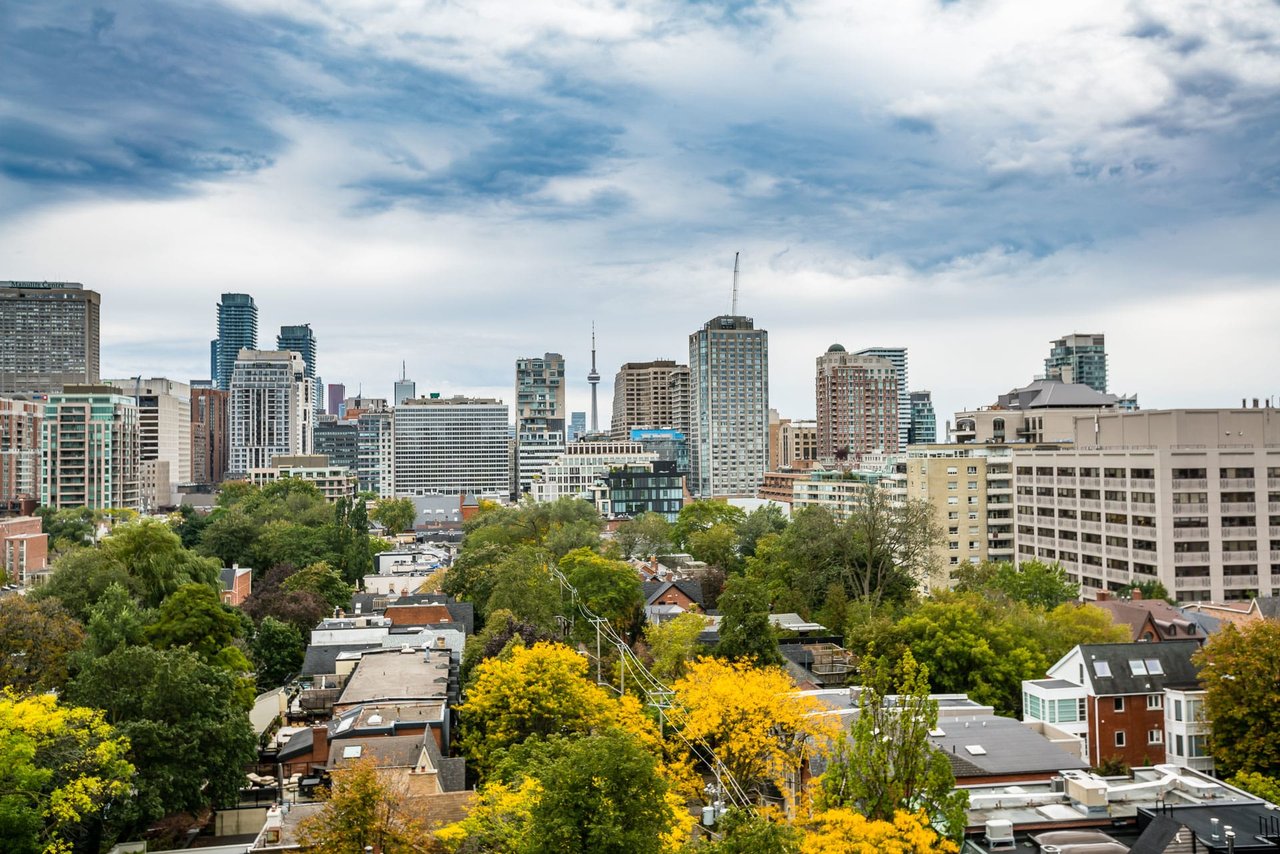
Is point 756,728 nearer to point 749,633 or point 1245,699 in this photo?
point 749,633

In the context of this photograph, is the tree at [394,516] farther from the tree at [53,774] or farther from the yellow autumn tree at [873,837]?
the yellow autumn tree at [873,837]

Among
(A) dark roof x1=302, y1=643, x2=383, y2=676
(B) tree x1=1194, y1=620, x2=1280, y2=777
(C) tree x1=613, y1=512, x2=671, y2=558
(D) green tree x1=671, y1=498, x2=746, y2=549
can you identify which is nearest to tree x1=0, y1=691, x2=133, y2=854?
(A) dark roof x1=302, y1=643, x2=383, y2=676

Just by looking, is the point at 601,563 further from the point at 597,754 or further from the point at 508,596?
the point at 597,754

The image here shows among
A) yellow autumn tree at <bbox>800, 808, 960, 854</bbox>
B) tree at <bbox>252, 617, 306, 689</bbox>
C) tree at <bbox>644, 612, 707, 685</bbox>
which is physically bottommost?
tree at <bbox>252, 617, 306, 689</bbox>

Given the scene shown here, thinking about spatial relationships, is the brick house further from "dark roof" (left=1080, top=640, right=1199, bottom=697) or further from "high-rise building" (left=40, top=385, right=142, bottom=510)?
"high-rise building" (left=40, top=385, right=142, bottom=510)

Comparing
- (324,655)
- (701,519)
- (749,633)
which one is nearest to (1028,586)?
(749,633)

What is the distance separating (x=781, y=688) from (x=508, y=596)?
1121 inches

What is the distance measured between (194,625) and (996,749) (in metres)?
39.3

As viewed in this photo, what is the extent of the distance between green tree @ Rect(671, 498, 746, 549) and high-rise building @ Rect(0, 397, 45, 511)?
300 ft

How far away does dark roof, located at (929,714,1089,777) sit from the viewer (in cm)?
3306

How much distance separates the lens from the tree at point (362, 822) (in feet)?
88.4

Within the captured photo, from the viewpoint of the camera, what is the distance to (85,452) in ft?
532

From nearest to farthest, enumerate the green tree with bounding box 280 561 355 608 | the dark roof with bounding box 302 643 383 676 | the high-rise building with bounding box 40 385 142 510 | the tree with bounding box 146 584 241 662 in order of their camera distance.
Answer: the tree with bounding box 146 584 241 662 < the dark roof with bounding box 302 643 383 676 < the green tree with bounding box 280 561 355 608 < the high-rise building with bounding box 40 385 142 510

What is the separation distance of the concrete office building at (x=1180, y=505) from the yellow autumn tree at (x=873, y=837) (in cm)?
6173
